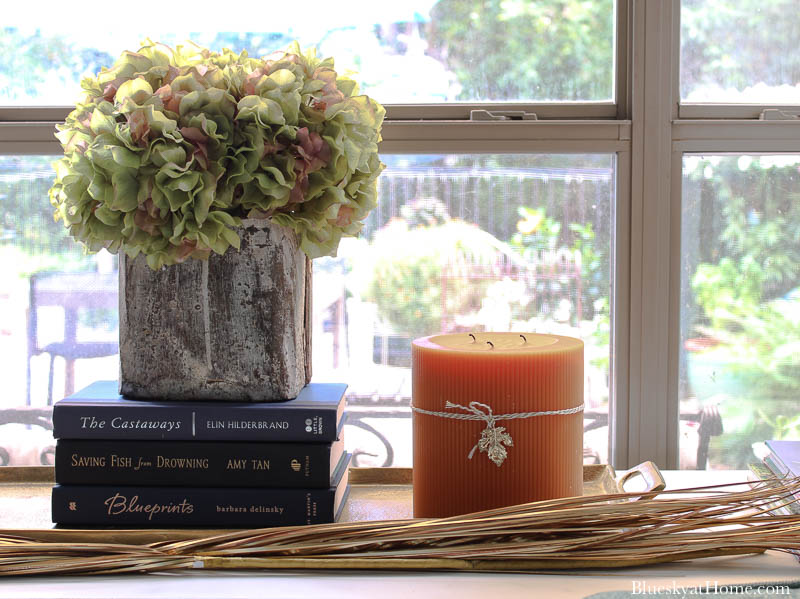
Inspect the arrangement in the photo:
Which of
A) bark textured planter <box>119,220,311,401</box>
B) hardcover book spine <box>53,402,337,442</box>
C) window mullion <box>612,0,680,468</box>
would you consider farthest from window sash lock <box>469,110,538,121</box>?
hardcover book spine <box>53,402,337,442</box>

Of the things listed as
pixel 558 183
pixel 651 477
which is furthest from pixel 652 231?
pixel 651 477

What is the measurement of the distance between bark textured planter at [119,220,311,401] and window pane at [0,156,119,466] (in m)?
0.40

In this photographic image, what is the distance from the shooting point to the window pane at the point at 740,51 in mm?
1118

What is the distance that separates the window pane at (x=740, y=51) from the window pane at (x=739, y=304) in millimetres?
96

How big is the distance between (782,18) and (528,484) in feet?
2.65

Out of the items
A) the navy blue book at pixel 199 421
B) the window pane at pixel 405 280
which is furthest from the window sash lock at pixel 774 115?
the navy blue book at pixel 199 421

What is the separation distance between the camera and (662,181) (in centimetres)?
112

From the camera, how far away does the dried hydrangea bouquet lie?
73cm

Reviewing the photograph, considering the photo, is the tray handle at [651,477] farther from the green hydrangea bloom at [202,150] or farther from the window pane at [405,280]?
the green hydrangea bloom at [202,150]

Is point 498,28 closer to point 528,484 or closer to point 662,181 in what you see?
point 662,181

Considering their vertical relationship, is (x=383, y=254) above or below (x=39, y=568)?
above

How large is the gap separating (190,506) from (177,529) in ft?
0.08

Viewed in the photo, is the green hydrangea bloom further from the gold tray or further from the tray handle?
the tray handle

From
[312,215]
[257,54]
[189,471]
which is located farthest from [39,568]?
[257,54]
